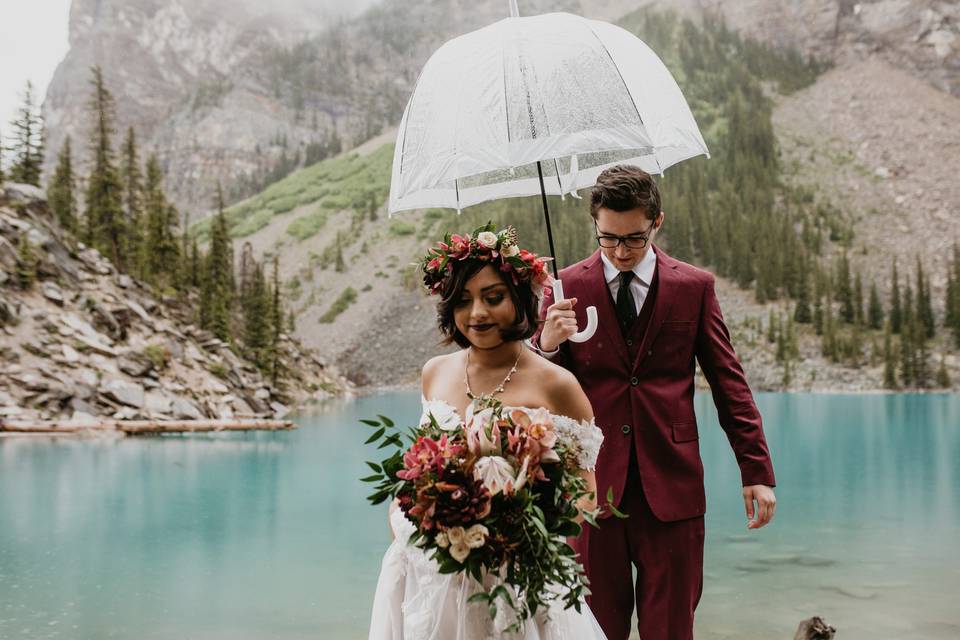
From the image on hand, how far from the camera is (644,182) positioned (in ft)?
11.7

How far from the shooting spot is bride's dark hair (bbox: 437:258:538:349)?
3178 millimetres

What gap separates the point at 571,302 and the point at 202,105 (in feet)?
603

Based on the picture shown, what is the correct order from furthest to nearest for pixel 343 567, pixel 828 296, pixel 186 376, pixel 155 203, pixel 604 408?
pixel 828 296
pixel 155 203
pixel 186 376
pixel 343 567
pixel 604 408

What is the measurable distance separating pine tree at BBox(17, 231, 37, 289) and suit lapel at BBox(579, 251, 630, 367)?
2905 centimetres

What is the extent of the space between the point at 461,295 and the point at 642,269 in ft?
3.37

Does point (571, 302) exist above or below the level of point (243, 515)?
above

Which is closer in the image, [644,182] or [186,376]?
[644,182]

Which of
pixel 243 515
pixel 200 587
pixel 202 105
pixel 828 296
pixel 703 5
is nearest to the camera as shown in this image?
pixel 200 587

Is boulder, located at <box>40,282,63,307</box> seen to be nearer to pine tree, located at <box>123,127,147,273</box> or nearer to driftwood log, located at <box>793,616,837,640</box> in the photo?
pine tree, located at <box>123,127,147,273</box>

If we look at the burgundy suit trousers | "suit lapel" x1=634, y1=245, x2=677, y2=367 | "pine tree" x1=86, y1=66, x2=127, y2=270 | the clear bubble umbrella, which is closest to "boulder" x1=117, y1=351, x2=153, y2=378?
"pine tree" x1=86, y1=66, x2=127, y2=270

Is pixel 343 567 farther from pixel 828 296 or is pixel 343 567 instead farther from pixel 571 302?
pixel 828 296

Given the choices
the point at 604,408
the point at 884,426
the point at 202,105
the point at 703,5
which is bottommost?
the point at 884,426

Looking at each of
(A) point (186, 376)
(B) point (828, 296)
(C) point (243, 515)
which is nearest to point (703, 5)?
(B) point (828, 296)

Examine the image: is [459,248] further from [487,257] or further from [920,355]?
[920,355]
